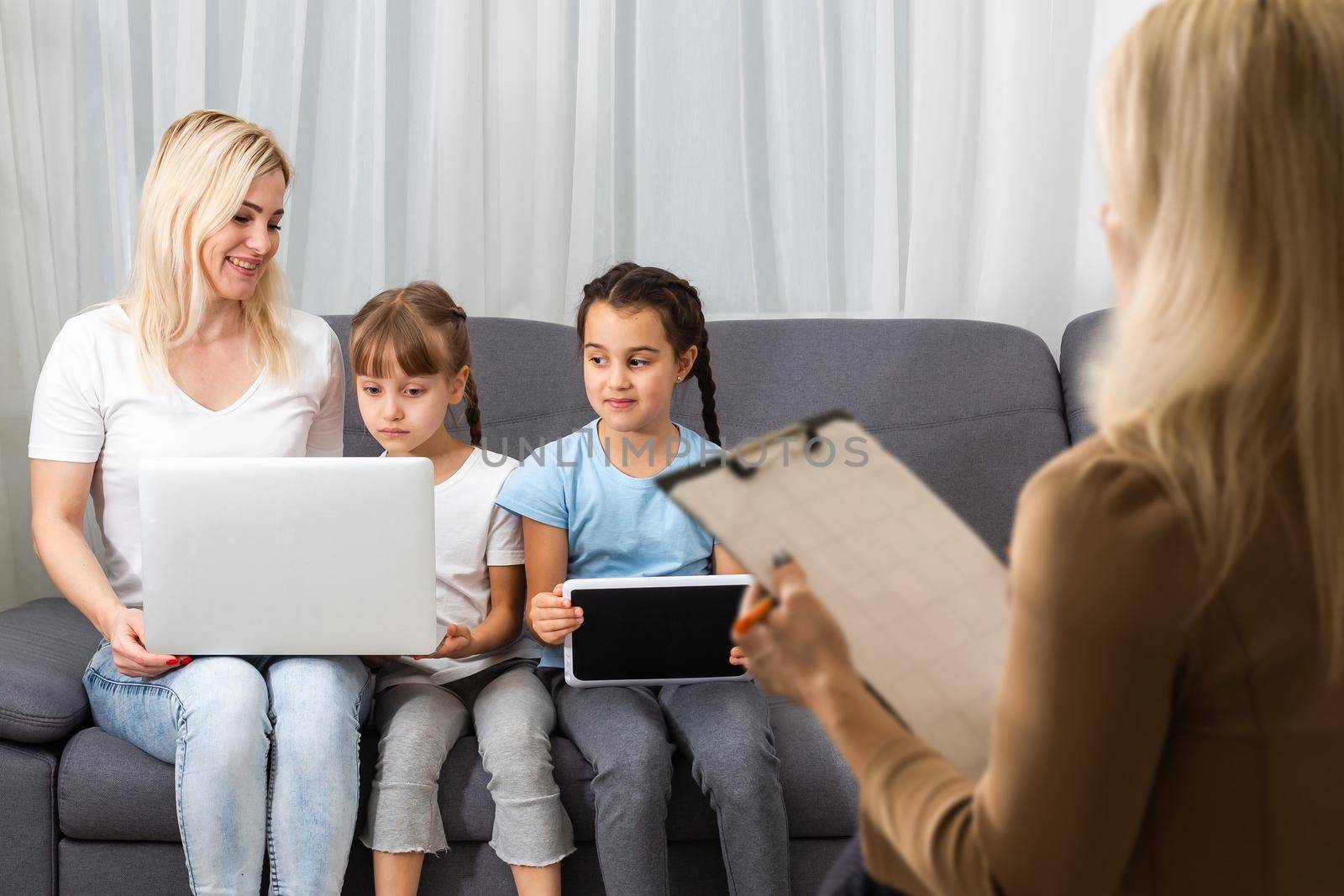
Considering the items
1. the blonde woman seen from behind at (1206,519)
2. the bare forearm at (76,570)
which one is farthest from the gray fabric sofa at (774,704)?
the blonde woman seen from behind at (1206,519)

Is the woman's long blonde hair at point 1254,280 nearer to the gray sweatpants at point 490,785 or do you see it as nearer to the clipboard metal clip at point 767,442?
the clipboard metal clip at point 767,442

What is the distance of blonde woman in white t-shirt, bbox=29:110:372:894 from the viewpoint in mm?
1385

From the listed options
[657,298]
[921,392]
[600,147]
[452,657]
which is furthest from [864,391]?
[452,657]

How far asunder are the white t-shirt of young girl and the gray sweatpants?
0.20 metres

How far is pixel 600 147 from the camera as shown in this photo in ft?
7.58

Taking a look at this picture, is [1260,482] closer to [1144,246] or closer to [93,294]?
[1144,246]

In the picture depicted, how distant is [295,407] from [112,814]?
24.2 inches

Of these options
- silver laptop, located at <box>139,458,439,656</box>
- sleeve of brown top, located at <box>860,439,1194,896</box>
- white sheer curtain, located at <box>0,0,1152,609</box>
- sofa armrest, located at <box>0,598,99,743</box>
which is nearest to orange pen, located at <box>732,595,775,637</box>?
sleeve of brown top, located at <box>860,439,1194,896</box>

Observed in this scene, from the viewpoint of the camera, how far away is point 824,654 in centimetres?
75

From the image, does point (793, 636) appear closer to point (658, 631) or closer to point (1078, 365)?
point (658, 631)

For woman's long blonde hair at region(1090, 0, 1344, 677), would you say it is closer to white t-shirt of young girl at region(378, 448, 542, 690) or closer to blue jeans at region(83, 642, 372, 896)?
blue jeans at region(83, 642, 372, 896)

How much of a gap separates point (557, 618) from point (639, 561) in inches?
10.7

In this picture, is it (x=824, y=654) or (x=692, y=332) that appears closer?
(x=824, y=654)

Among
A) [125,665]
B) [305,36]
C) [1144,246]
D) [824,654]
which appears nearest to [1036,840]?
[824,654]
